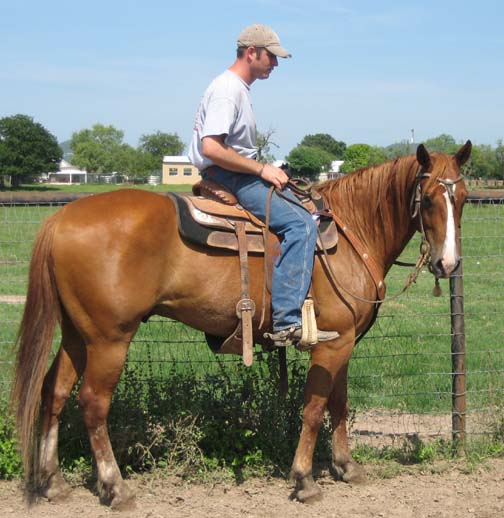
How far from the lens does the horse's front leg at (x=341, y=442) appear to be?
500 cm

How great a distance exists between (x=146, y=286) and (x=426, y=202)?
1.85 m

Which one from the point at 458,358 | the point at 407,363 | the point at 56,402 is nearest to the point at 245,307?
the point at 56,402

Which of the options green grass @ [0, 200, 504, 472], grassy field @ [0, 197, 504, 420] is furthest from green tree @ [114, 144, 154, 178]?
green grass @ [0, 200, 504, 472]

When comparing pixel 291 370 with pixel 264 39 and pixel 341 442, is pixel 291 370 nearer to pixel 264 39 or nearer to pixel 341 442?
pixel 341 442

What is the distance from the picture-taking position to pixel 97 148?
139 m

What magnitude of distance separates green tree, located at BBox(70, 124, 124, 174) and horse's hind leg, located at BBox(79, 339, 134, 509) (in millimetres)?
125340

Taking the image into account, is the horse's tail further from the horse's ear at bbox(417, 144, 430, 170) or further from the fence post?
the fence post

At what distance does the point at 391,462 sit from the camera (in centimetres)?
533

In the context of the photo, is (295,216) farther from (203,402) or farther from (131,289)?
(203,402)

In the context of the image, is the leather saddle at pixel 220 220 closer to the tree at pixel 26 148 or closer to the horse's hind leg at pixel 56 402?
the horse's hind leg at pixel 56 402

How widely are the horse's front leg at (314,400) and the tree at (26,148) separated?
3406 inches

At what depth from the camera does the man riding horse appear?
435 cm

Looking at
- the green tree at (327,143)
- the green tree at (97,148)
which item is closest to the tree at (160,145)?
the green tree at (97,148)

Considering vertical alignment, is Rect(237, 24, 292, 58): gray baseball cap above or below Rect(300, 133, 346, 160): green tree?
below
